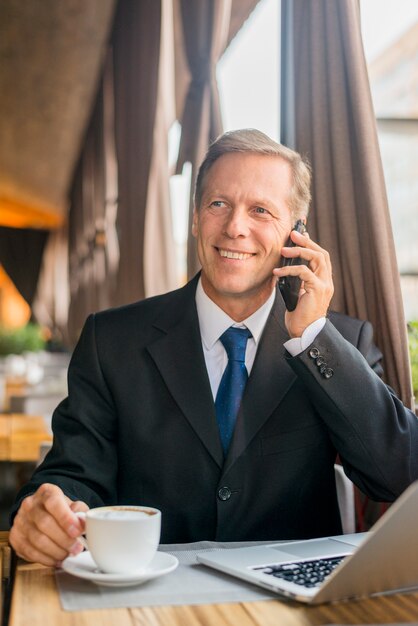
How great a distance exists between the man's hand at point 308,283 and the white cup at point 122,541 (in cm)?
62

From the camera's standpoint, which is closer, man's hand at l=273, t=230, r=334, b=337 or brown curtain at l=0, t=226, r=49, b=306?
man's hand at l=273, t=230, r=334, b=337

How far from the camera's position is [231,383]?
1.74 metres

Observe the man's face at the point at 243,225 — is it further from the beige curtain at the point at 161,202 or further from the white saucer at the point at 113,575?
the beige curtain at the point at 161,202

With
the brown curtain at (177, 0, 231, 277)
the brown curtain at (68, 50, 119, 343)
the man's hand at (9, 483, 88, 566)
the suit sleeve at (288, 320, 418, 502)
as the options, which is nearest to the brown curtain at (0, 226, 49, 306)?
the brown curtain at (68, 50, 119, 343)

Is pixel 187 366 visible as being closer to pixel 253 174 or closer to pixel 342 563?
pixel 253 174

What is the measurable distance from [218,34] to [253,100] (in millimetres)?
622

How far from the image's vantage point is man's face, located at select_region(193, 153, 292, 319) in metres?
1.81

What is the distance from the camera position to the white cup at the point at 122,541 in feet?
3.54

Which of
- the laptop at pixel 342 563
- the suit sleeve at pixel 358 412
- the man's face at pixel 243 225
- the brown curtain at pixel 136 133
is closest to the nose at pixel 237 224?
the man's face at pixel 243 225

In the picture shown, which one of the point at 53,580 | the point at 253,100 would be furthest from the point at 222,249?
the point at 253,100

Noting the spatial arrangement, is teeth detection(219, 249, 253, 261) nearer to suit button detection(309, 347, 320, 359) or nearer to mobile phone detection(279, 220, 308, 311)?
mobile phone detection(279, 220, 308, 311)

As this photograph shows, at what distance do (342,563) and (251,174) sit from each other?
3.46 feet

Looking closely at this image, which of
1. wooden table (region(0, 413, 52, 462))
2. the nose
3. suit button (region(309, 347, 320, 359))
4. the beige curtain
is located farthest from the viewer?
the beige curtain

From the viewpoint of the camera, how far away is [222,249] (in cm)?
183
